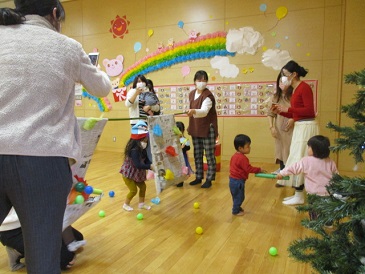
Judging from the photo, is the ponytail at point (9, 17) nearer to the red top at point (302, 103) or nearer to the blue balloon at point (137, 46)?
the red top at point (302, 103)

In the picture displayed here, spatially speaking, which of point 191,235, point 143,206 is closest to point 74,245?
point 191,235

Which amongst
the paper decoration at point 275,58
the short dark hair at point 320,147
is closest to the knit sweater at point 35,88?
the short dark hair at point 320,147

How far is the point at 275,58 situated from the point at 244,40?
58cm

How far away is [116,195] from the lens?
3.17 m

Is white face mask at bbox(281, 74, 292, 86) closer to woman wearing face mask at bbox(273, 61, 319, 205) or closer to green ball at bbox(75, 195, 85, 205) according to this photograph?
woman wearing face mask at bbox(273, 61, 319, 205)

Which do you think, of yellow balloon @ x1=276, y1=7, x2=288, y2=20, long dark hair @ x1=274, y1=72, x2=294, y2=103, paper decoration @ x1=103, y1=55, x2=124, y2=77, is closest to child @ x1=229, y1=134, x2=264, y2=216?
long dark hair @ x1=274, y1=72, x2=294, y2=103

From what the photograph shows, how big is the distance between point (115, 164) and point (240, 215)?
2718 millimetres

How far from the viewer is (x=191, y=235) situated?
86.7 inches

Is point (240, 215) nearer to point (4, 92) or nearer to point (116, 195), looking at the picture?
point (116, 195)

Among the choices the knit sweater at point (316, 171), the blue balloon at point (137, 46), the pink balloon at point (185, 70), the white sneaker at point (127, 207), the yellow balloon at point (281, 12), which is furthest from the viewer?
the blue balloon at point (137, 46)

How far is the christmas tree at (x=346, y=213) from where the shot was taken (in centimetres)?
95

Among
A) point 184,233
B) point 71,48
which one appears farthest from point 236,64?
point 71,48

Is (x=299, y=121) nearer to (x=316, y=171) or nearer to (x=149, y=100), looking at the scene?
(x=316, y=171)

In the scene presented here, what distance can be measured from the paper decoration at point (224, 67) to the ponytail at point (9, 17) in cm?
413
